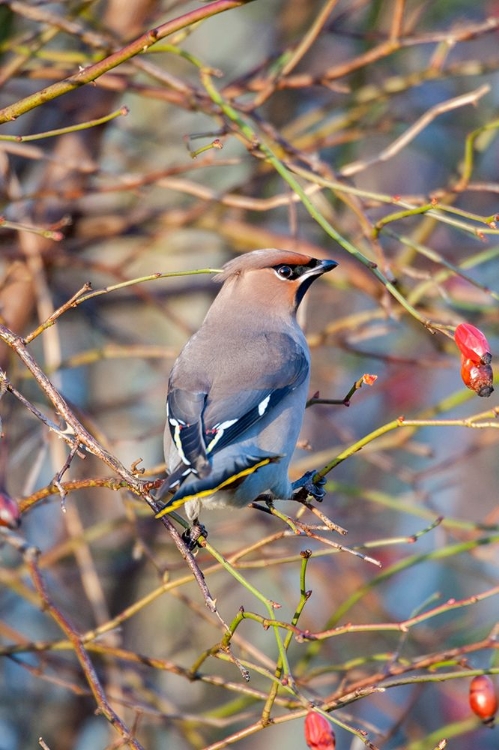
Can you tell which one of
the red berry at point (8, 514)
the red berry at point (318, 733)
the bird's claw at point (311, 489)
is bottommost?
the red berry at point (318, 733)

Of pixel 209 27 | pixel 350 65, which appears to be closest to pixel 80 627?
pixel 350 65

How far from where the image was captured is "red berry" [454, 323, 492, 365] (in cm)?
220

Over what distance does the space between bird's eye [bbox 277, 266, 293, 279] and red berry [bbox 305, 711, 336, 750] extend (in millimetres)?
1673

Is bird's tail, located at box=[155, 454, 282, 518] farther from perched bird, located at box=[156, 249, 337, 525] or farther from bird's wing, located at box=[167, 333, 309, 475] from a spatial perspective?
bird's wing, located at box=[167, 333, 309, 475]

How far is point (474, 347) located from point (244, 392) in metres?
0.84

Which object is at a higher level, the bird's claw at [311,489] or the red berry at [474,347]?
the red berry at [474,347]

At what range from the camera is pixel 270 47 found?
5086 millimetres

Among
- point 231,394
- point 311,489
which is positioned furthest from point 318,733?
point 231,394

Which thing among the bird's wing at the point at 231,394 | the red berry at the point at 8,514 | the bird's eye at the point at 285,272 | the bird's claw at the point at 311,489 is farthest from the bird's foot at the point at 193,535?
the bird's eye at the point at 285,272

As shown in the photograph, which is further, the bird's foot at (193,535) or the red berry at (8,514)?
the bird's foot at (193,535)

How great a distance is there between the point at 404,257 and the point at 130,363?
237 cm

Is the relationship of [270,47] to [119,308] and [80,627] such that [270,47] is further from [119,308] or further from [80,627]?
[80,627]

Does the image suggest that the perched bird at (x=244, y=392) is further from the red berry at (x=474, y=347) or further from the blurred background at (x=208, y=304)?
the red berry at (x=474, y=347)

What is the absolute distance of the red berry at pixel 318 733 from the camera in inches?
85.2
